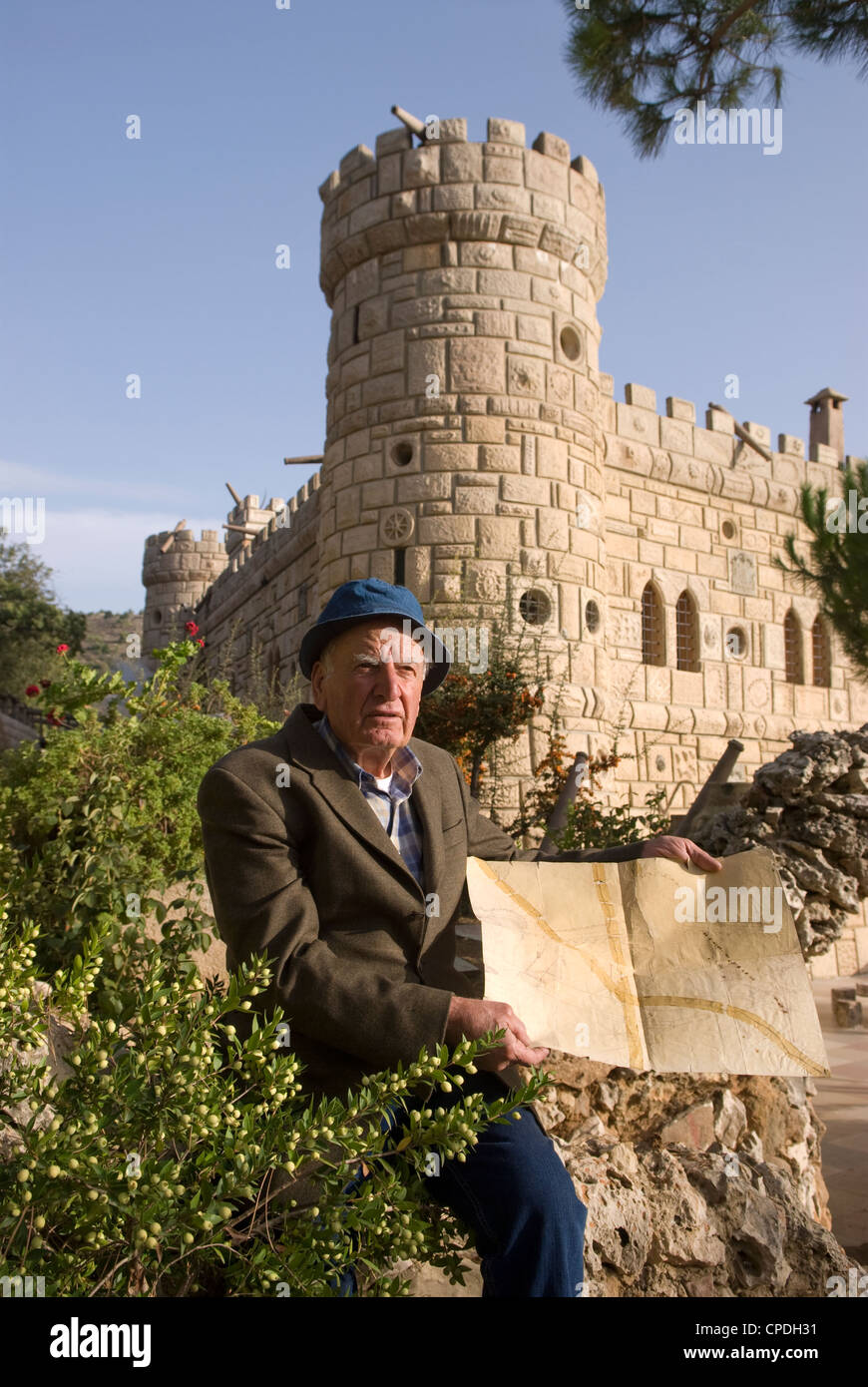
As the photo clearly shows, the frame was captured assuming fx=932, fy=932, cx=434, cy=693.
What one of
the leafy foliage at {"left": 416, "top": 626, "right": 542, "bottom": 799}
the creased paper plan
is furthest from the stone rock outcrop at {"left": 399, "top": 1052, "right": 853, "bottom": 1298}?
the leafy foliage at {"left": 416, "top": 626, "right": 542, "bottom": 799}

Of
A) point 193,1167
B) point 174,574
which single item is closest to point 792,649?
point 193,1167

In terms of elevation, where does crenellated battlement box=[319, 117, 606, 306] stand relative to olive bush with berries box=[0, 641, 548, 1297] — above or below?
above

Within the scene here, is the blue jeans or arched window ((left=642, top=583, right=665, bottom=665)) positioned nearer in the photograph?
the blue jeans

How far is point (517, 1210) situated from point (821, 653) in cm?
1419

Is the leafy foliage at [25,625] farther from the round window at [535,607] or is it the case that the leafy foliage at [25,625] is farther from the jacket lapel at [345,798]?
the jacket lapel at [345,798]

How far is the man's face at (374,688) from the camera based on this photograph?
2.15m

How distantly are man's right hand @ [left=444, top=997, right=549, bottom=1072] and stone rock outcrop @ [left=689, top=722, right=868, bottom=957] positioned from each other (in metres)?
2.79

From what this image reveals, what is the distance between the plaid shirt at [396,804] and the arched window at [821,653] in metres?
13.5

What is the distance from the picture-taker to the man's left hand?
81.5 inches

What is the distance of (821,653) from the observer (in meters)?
14.5

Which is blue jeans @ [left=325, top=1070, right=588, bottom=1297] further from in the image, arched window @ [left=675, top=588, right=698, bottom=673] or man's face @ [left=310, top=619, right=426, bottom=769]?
arched window @ [left=675, top=588, right=698, bottom=673]

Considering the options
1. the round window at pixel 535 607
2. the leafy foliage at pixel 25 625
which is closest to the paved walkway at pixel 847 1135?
the round window at pixel 535 607
